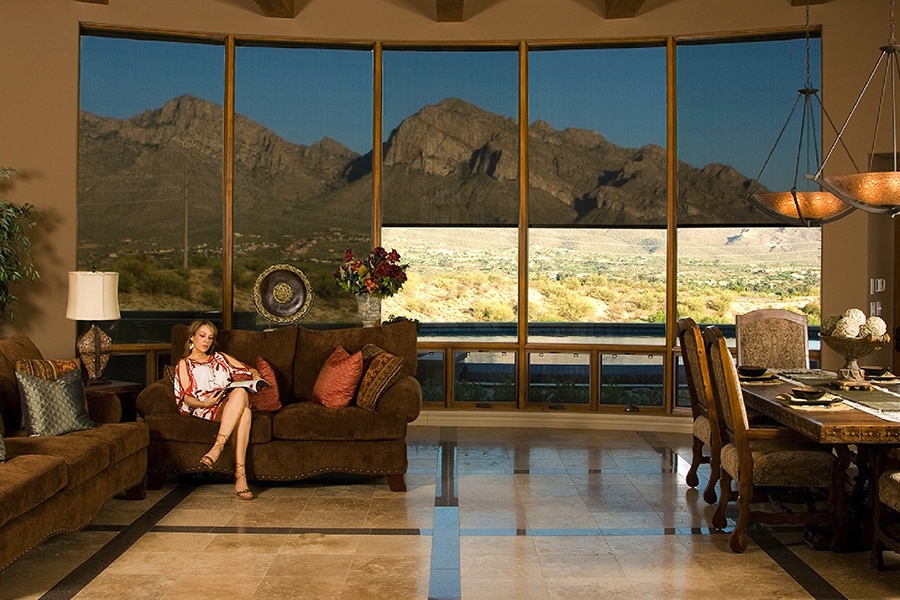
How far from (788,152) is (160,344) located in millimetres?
5096

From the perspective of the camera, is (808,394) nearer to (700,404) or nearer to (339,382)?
(700,404)

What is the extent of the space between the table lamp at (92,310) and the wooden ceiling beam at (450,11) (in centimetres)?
325

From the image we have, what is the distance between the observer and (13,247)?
6477 mm

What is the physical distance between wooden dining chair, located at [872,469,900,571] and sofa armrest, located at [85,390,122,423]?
3.85 metres

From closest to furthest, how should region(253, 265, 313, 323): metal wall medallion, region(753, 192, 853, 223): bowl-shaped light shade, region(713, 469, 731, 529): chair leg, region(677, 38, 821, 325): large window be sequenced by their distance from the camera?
region(713, 469, 731, 529): chair leg, region(753, 192, 853, 223): bowl-shaped light shade, region(253, 265, 313, 323): metal wall medallion, region(677, 38, 821, 325): large window

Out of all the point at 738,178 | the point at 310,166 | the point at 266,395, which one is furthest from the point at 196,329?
the point at 738,178

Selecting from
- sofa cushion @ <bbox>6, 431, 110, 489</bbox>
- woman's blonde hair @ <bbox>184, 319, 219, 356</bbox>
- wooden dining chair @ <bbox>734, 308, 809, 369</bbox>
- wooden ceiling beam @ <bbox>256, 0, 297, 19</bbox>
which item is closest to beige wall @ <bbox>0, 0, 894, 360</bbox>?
wooden ceiling beam @ <bbox>256, 0, 297, 19</bbox>

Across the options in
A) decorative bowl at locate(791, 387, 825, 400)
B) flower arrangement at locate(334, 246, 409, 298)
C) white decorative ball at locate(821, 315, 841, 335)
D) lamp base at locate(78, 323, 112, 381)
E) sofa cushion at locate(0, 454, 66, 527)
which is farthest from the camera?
flower arrangement at locate(334, 246, 409, 298)

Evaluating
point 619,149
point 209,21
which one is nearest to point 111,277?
point 209,21

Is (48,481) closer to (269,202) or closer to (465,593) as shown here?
(465,593)

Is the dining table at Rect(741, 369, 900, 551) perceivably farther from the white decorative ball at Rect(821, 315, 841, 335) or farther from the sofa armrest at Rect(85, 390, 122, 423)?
the sofa armrest at Rect(85, 390, 122, 423)

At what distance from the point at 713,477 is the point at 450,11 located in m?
4.22

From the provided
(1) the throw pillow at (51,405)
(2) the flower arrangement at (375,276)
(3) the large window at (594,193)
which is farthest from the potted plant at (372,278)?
(1) the throw pillow at (51,405)

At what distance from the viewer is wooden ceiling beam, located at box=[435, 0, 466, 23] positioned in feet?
23.1
